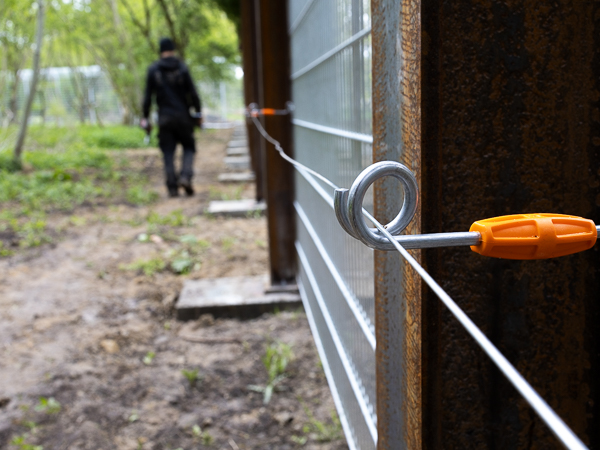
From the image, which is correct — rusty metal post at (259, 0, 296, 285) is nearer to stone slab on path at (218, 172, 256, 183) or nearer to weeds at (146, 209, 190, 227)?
weeds at (146, 209, 190, 227)

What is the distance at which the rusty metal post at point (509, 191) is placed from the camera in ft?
2.70

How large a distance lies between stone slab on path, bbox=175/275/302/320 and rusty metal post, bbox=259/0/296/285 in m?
0.15

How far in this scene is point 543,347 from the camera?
3.03ft

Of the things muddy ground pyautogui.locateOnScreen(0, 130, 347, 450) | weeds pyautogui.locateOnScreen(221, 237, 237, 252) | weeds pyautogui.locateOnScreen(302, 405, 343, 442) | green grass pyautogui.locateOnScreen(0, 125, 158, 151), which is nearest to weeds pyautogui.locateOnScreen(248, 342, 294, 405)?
muddy ground pyautogui.locateOnScreen(0, 130, 347, 450)

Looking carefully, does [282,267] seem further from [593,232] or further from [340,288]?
[593,232]

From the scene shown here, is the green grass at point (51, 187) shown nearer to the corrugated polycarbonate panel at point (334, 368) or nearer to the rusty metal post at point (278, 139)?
the rusty metal post at point (278, 139)

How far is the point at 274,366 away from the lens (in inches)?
122

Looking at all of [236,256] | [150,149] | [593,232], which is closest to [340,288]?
[593,232]

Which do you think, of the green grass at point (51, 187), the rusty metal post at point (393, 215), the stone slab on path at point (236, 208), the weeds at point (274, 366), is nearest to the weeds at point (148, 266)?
the green grass at point (51, 187)

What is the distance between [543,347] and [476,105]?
15.0 inches

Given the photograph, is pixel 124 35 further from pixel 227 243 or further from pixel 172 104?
pixel 227 243

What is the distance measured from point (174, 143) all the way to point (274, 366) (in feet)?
18.4

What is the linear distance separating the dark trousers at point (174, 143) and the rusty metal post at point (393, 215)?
7246mm

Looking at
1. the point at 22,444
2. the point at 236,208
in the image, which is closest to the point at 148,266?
the point at 236,208
